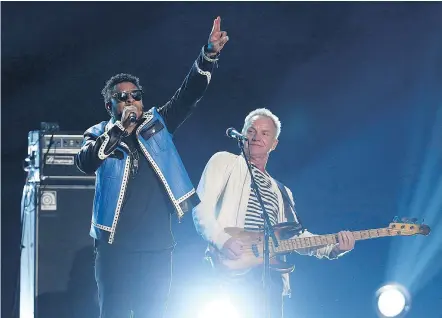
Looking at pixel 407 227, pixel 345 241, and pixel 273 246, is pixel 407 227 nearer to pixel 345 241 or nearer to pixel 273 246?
pixel 345 241

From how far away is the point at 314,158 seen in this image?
5.17 metres

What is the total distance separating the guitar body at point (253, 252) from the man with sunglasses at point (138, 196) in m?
0.82

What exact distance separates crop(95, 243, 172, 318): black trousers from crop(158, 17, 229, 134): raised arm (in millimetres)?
784

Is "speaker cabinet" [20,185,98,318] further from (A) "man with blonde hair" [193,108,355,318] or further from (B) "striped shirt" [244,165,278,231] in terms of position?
(B) "striped shirt" [244,165,278,231]

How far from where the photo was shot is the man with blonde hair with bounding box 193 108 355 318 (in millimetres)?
4660

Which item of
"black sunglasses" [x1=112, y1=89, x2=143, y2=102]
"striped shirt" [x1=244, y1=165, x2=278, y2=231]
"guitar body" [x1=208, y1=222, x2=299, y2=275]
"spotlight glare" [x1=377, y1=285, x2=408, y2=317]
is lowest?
"spotlight glare" [x1=377, y1=285, x2=408, y2=317]

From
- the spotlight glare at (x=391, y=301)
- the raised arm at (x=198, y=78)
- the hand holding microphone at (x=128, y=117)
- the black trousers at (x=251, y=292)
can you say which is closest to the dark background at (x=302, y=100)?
the spotlight glare at (x=391, y=301)

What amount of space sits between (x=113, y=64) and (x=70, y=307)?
1.70 m

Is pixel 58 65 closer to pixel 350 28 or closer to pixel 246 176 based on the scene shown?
pixel 246 176

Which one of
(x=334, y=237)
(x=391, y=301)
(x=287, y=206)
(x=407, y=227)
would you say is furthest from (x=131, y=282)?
(x=391, y=301)

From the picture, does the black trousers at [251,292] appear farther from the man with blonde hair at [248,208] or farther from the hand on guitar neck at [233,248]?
the hand on guitar neck at [233,248]

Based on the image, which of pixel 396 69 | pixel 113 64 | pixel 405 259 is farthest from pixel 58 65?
pixel 405 259

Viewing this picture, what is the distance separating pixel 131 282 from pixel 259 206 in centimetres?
132

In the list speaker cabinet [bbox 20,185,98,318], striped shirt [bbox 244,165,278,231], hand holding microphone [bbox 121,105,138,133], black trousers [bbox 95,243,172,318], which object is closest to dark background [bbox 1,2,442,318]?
striped shirt [bbox 244,165,278,231]
